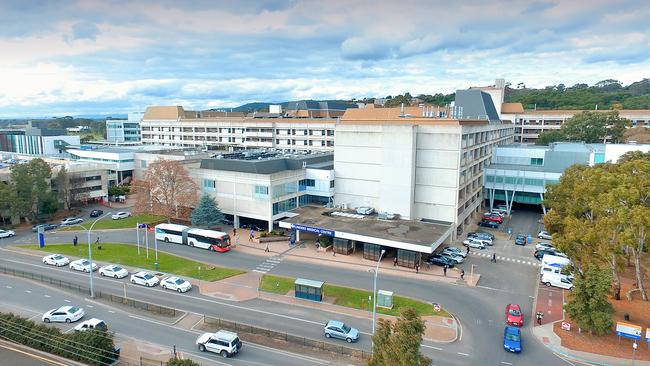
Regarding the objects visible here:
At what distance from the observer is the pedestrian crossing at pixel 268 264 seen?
46.9 m

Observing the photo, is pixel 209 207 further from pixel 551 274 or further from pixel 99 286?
pixel 551 274

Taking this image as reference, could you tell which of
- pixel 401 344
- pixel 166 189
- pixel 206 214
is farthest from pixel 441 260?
pixel 166 189

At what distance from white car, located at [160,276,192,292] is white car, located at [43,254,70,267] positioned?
14549 millimetres

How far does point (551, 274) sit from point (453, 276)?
9.80m

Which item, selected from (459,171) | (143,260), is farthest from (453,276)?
(143,260)

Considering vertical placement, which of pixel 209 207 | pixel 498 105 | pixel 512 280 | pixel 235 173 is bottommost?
pixel 512 280

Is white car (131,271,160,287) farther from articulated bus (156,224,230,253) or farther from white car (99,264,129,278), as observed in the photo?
articulated bus (156,224,230,253)

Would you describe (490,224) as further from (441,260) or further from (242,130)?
(242,130)

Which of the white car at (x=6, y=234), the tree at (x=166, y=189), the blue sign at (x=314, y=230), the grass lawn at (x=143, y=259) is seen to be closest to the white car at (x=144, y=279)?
the grass lawn at (x=143, y=259)

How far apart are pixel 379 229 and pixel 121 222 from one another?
41178 mm

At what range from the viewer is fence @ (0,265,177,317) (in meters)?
36.3

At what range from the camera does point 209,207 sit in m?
60.5

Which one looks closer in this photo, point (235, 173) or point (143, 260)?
point (143, 260)

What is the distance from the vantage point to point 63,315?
34.4 m
